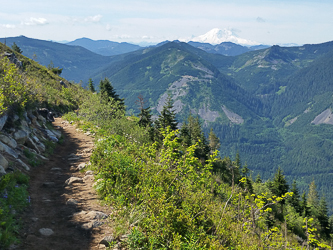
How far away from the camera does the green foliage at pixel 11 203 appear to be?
203 inches

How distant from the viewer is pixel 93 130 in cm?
1903

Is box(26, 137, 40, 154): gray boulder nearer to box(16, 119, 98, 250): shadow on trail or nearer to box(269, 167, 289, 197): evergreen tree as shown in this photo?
box(16, 119, 98, 250): shadow on trail

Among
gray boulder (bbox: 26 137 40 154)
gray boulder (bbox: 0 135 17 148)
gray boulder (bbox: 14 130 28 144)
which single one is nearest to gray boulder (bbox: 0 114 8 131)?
gray boulder (bbox: 0 135 17 148)

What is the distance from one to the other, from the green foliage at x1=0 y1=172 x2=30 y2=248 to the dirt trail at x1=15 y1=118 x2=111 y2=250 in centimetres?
25

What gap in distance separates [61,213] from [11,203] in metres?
1.41

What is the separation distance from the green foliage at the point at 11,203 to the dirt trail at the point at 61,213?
25cm

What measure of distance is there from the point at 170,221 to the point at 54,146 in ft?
38.8

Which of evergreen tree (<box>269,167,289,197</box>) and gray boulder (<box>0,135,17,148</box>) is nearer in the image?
gray boulder (<box>0,135,17,148</box>)

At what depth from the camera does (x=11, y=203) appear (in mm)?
6746

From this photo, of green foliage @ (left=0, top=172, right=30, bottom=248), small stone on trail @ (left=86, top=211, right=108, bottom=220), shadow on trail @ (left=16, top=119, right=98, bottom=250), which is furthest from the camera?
small stone on trail @ (left=86, top=211, right=108, bottom=220)

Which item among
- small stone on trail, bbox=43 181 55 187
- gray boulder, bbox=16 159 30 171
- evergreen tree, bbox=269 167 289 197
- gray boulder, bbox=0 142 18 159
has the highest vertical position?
gray boulder, bbox=0 142 18 159

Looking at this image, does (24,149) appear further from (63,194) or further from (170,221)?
(170,221)

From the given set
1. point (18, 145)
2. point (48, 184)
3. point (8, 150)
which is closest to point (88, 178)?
point (48, 184)

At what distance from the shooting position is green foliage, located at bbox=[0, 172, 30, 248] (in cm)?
515
